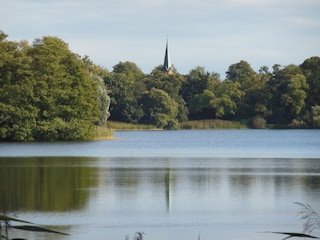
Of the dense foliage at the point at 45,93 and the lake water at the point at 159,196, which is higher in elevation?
the dense foliage at the point at 45,93

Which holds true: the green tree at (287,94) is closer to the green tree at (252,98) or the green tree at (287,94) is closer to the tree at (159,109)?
the green tree at (252,98)

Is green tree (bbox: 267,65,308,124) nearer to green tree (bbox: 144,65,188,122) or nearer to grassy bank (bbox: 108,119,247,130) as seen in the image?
grassy bank (bbox: 108,119,247,130)

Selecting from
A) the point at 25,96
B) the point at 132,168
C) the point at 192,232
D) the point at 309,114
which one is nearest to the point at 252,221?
the point at 192,232

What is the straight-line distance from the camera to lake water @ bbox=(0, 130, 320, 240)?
14.3 meters

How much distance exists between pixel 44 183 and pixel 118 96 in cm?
7421

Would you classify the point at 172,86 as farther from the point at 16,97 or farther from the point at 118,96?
the point at 16,97

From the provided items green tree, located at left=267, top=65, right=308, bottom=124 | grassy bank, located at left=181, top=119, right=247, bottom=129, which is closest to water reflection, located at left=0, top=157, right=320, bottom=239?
green tree, located at left=267, top=65, right=308, bottom=124

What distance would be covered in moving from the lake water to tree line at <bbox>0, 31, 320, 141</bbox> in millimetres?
21400

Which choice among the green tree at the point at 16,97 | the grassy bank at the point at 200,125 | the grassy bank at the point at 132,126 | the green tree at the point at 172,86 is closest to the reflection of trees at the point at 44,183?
the green tree at the point at 16,97

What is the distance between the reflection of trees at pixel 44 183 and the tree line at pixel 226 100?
59642 mm

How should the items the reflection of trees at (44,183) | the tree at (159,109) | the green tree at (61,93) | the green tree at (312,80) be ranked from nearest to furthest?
the reflection of trees at (44,183), the green tree at (61,93), the tree at (159,109), the green tree at (312,80)

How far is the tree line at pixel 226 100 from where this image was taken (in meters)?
94.8

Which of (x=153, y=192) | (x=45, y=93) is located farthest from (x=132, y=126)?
(x=153, y=192)

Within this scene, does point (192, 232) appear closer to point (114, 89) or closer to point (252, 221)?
point (252, 221)
